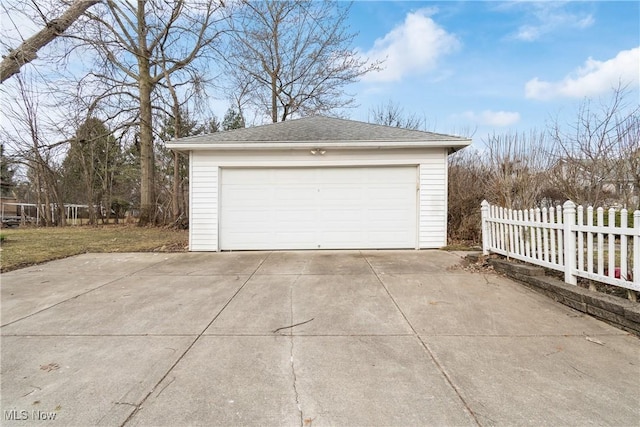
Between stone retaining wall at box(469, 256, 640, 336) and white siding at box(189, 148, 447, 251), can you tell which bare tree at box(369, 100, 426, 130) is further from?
stone retaining wall at box(469, 256, 640, 336)

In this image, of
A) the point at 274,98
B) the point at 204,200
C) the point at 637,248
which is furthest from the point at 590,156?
the point at 274,98

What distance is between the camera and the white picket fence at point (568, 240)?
3.40m

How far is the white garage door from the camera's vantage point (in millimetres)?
7992

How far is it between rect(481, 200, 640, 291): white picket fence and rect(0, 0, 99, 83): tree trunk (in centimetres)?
1009

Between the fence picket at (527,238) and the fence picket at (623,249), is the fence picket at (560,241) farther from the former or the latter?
the fence picket at (623,249)

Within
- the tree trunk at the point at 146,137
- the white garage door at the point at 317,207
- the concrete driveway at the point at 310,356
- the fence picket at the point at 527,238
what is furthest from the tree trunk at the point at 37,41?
the fence picket at the point at 527,238

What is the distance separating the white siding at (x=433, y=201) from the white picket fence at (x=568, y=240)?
155 cm

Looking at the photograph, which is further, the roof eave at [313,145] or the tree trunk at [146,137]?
the tree trunk at [146,137]

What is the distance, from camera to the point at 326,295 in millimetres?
4336

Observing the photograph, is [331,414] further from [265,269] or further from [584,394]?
[265,269]

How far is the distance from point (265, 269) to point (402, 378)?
3.94 meters

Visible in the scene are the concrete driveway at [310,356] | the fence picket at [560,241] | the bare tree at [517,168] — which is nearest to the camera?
the concrete driveway at [310,356]

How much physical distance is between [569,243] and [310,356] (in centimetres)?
369

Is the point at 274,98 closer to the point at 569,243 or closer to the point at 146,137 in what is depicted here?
the point at 146,137
